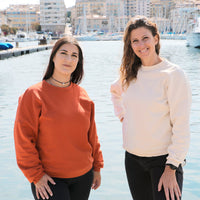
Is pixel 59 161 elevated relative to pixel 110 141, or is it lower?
elevated

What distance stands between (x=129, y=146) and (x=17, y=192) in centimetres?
268

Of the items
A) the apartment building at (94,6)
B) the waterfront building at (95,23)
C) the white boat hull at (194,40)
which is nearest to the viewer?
the white boat hull at (194,40)

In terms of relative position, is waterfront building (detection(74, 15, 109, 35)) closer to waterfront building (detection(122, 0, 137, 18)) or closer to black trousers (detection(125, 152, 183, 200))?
waterfront building (detection(122, 0, 137, 18))

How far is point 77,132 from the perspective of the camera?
2.06 metres

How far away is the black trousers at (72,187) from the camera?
1.96 m

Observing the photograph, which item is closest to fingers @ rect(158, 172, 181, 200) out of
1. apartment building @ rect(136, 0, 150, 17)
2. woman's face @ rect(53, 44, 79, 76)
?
woman's face @ rect(53, 44, 79, 76)

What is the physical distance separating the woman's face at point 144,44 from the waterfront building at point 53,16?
126 metres

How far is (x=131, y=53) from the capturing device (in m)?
2.33

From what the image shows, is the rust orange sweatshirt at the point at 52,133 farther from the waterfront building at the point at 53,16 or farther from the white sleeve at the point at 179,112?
the waterfront building at the point at 53,16

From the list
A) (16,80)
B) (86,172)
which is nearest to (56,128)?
(86,172)

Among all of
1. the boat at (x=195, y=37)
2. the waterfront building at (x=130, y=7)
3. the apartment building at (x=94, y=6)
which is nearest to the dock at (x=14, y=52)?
the boat at (x=195, y=37)

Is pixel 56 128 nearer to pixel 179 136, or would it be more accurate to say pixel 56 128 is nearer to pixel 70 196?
pixel 70 196

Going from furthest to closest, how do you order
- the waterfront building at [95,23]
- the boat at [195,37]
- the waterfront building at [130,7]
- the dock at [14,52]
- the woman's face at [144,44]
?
the waterfront building at [130,7], the waterfront building at [95,23], the boat at [195,37], the dock at [14,52], the woman's face at [144,44]

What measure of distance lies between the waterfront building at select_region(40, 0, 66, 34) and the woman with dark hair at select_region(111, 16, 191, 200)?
415ft
